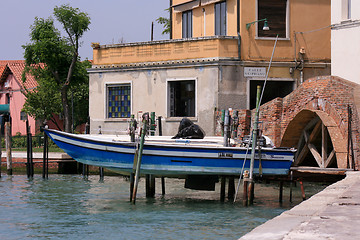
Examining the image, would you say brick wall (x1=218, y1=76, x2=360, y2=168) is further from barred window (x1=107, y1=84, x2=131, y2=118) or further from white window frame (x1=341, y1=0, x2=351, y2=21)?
barred window (x1=107, y1=84, x2=131, y2=118)

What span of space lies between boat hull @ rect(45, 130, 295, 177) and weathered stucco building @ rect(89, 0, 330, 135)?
8.21 m

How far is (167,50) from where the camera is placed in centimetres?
2886

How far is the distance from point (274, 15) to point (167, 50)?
486 cm

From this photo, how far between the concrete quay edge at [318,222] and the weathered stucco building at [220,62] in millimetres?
16936

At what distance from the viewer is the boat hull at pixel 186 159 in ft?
61.9

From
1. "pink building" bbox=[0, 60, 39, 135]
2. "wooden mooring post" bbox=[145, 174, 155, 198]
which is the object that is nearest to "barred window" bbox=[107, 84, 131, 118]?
"wooden mooring post" bbox=[145, 174, 155, 198]

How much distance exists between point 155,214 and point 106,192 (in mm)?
6485

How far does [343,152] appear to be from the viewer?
19375 millimetres

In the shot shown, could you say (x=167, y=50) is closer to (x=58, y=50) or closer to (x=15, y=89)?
(x=58, y=50)

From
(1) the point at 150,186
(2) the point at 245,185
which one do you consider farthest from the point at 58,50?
(2) the point at 245,185

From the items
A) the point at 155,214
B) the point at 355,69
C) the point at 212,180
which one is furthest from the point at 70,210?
the point at 355,69

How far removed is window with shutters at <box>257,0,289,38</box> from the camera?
2797 cm

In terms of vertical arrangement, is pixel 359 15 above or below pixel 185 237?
above

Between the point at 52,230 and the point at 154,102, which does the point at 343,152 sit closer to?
the point at 52,230
